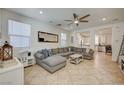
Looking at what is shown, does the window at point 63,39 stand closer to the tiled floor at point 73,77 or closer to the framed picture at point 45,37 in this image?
the framed picture at point 45,37

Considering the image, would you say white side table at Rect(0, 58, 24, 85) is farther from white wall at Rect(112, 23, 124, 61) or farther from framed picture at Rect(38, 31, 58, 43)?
white wall at Rect(112, 23, 124, 61)

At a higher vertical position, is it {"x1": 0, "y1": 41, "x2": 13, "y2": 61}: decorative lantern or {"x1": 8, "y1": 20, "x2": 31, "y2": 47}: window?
{"x1": 8, "y1": 20, "x2": 31, "y2": 47}: window

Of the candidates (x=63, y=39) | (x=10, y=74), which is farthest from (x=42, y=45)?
(x=63, y=39)

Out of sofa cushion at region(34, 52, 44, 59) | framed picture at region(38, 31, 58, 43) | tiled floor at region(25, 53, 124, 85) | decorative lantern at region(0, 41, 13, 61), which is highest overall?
framed picture at region(38, 31, 58, 43)

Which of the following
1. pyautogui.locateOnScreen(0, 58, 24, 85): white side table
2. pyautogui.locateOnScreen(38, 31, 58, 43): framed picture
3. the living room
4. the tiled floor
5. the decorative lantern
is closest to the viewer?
pyautogui.locateOnScreen(0, 58, 24, 85): white side table

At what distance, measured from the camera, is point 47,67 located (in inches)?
117

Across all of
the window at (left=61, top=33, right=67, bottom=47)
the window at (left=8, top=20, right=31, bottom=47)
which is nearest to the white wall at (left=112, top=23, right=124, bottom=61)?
the window at (left=61, top=33, right=67, bottom=47)

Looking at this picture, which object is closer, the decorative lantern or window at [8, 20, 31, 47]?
the decorative lantern

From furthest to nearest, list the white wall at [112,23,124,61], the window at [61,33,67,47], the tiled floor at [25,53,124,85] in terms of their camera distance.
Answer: the window at [61,33,67,47] → the white wall at [112,23,124,61] → the tiled floor at [25,53,124,85]

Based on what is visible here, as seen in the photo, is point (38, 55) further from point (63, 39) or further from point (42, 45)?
point (63, 39)
